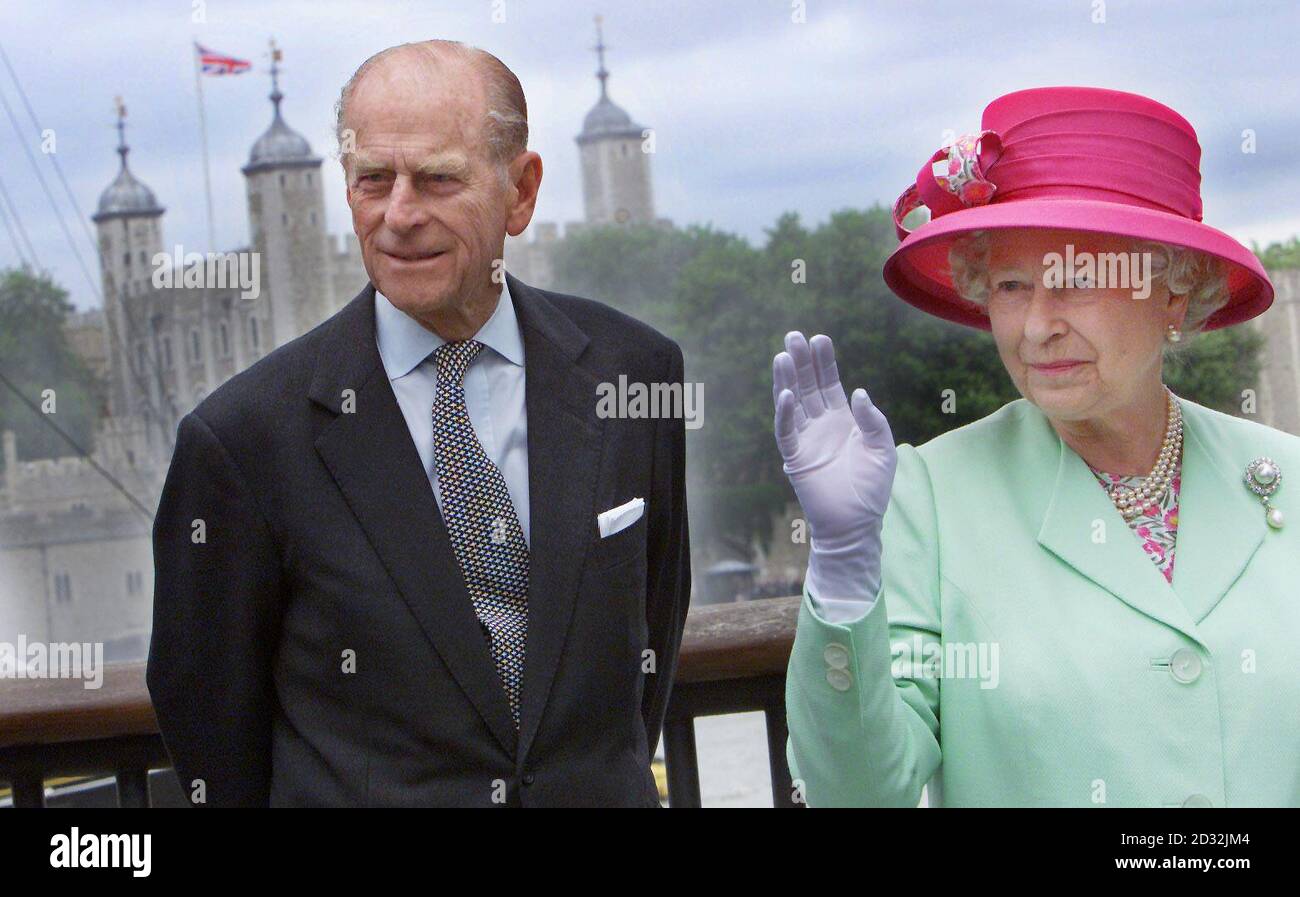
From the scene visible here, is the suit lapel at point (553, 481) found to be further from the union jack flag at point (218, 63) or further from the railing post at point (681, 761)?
the union jack flag at point (218, 63)

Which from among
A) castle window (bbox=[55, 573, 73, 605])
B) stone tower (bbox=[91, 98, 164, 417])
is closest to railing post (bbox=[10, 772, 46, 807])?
castle window (bbox=[55, 573, 73, 605])

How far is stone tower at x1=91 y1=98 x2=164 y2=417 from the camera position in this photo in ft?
200

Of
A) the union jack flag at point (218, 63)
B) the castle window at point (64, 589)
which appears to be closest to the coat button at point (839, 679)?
the castle window at point (64, 589)

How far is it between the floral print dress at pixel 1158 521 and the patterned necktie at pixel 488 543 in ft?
2.14

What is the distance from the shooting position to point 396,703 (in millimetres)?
1958

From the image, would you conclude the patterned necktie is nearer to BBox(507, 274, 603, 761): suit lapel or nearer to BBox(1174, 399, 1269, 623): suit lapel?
A: BBox(507, 274, 603, 761): suit lapel

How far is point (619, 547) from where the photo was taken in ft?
6.79

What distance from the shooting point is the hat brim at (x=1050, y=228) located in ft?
6.47

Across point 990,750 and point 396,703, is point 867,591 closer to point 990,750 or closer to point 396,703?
point 990,750

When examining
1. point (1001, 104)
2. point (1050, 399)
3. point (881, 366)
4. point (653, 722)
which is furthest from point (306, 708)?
Answer: point (881, 366)

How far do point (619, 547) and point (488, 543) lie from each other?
0.15 metres

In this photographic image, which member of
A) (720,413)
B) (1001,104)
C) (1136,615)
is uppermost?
(720,413)

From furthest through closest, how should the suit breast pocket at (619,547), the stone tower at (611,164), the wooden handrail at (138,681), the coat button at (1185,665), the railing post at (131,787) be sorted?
the stone tower at (611,164), the railing post at (131,787), the wooden handrail at (138,681), the suit breast pocket at (619,547), the coat button at (1185,665)

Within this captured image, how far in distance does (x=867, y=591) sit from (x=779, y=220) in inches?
2142
